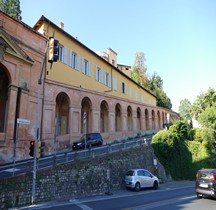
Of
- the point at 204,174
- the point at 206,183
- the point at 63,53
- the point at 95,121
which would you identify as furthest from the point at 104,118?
the point at 206,183

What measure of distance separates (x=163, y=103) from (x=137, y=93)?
21067 mm

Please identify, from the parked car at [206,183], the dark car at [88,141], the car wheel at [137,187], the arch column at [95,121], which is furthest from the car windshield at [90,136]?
the parked car at [206,183]

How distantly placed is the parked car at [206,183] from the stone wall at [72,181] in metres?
6.50

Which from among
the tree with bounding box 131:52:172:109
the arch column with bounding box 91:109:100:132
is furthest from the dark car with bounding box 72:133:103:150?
the tree with bounding box 131:52:172:109

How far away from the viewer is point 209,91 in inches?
1681

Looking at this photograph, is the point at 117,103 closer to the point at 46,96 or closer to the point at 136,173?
the point at 46,96

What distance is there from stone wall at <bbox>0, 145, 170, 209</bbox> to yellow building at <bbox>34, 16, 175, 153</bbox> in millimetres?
7356

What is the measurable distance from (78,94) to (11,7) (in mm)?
17938

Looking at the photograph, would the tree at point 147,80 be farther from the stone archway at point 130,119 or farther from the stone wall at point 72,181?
the stone wall at point 72,181

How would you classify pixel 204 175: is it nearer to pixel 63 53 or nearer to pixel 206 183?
pixel 206 183

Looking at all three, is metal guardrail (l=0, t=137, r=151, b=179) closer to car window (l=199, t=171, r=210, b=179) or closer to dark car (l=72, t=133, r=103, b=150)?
dark car (l=72, t=133, r=103, b=150)

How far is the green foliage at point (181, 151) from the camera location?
27.1 m

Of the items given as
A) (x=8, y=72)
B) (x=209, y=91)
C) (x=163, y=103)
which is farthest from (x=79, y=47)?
(x=163, y=103)

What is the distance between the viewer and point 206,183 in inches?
469
